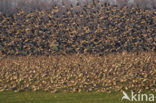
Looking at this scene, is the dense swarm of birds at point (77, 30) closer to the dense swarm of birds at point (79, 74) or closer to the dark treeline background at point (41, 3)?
the dark treeline background at point (41, 3)

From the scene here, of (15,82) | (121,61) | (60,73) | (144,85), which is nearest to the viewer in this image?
(144,85)

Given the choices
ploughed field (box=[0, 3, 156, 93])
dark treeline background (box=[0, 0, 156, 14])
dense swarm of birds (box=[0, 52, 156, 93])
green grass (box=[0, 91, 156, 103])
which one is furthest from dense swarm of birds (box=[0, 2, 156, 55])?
green grass (box=[0, 91, 156, 103])

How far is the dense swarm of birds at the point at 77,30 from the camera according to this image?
12.6 meters

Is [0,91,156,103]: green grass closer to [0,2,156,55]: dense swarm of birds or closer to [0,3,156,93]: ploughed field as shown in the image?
[0,3,156,93]: ploughed field

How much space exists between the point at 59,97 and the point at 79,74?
2099 mm

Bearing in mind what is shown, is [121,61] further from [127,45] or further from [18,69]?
[18,69]

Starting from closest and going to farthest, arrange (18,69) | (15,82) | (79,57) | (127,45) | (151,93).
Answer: (151,93), (15,82), (18,69), (79,57), (127,45)

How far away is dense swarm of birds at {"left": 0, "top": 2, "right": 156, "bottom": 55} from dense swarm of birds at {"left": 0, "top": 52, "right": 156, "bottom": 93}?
1.31m

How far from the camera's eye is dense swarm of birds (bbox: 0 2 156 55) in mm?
12578

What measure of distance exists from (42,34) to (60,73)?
397 cm

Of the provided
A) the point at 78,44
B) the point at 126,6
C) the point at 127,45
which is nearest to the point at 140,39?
the point at 127,45

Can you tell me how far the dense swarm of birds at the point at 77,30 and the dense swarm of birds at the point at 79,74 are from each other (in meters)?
1.31

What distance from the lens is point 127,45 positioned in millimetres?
12664

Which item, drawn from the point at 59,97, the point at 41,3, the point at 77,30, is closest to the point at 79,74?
the point at 59,97
